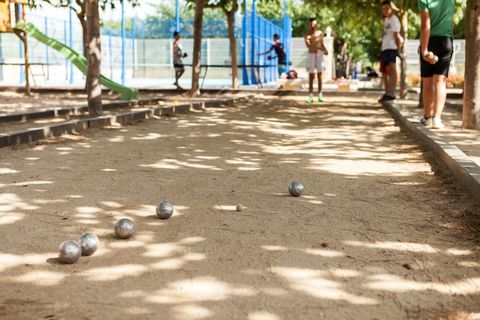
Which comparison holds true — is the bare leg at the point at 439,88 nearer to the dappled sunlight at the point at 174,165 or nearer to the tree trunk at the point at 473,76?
the tree trunk at the point at 473,76

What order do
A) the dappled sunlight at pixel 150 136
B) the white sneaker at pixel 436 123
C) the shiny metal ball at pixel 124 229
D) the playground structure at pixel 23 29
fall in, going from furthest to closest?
the playground structure at pixel 23 29, the dappled sunlight at pixel 150 136, the white sneaker at pixel 436 123, the shiny metal ball at pixel 124 229

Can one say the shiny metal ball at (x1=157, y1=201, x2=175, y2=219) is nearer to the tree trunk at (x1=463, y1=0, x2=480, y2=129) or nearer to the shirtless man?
the tree trunk at (x1=463, y1=0, x2=480, y2=129)

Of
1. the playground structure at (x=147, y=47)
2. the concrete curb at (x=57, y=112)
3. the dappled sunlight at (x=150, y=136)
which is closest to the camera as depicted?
the dappled sunlight at (x=150, y=136)

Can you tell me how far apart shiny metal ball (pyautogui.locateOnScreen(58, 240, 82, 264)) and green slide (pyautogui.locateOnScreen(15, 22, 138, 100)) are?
13350 mm

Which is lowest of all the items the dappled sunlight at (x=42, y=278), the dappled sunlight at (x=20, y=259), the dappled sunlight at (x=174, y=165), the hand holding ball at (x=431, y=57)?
the dappled sunlight at (x=42, y=278)

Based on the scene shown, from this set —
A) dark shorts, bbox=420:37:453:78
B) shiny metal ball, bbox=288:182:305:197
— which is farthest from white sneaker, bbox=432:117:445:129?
shiny metal ball, bbox=288:182:305:197

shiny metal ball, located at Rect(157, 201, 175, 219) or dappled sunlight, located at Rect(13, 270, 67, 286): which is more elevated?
shiny metal ball, located at Rect(157, 201, 175, 219)

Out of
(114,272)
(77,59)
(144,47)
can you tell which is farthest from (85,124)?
(144,47)

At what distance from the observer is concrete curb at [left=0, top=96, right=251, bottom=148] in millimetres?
8109

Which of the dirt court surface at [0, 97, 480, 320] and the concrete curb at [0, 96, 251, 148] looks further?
the concrete curb at [0, 96, 251, 148]

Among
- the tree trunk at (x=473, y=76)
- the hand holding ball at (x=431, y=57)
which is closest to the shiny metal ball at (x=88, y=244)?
the hand holding ball at (x=431, y=57)

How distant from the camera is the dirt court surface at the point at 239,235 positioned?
114 inches

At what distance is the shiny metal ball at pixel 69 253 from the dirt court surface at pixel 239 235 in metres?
0.05

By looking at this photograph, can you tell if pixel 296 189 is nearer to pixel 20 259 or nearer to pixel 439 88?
pixel 20 259
